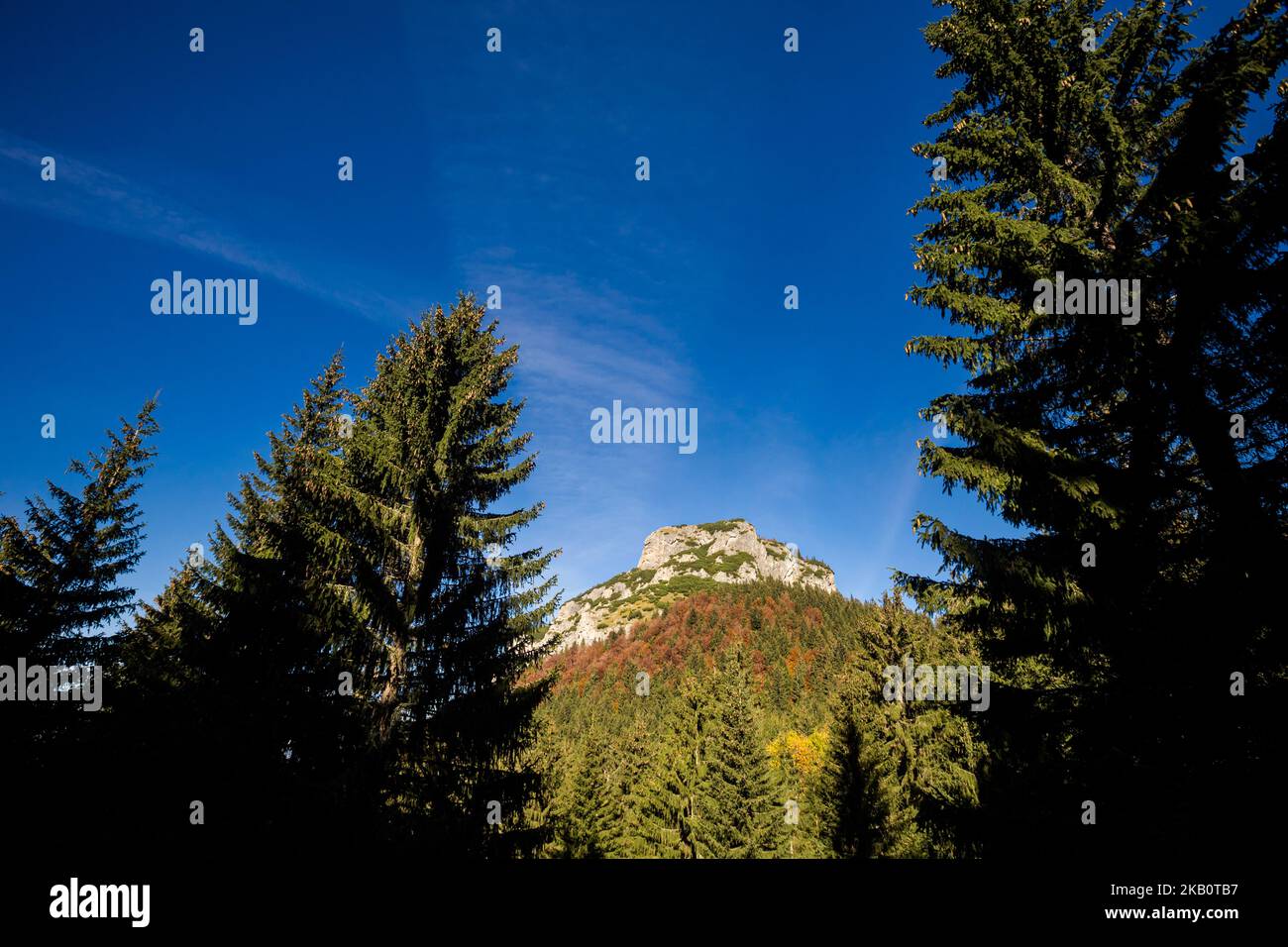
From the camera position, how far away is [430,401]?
1287cm

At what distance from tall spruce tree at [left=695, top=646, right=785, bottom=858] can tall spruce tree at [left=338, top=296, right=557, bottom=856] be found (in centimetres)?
1904

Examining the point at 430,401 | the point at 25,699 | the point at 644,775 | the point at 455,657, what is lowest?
the point at 644,775

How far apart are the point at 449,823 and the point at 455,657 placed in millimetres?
2880

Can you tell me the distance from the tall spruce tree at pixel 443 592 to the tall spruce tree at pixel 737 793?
62.5 feet

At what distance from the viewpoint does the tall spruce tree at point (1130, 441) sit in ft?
20.7

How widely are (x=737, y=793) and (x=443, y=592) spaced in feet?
74.3

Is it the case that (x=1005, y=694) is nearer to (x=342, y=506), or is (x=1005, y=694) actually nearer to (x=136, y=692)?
(x=342, y=506)

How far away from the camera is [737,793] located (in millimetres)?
27172

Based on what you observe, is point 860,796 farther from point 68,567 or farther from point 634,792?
point 68,567

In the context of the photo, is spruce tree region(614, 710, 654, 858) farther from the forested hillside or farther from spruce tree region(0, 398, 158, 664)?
spruce tree region(0, 398, 158, 664)

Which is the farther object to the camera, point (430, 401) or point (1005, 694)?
point (430, 401)

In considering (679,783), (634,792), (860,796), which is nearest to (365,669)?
(860,796)
